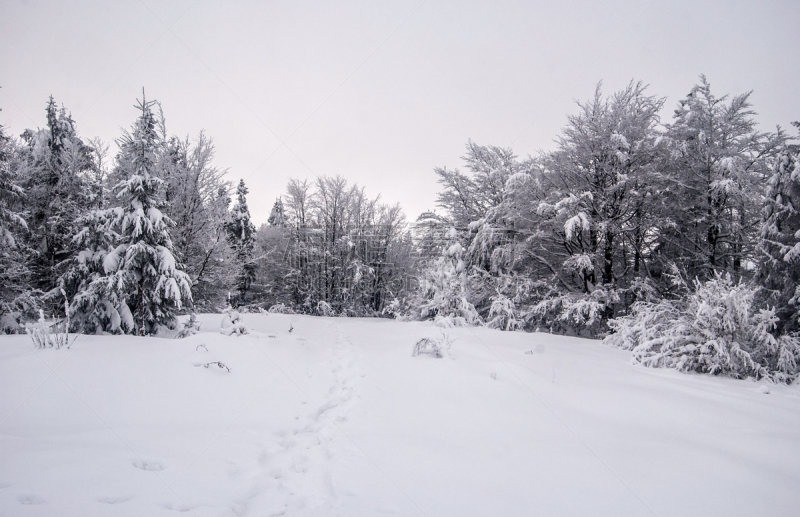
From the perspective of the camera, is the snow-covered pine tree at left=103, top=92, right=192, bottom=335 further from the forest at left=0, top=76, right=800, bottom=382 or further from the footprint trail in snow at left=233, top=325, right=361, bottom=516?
the footprint trail in snow at left=233, top=325, right=361, bottom=516

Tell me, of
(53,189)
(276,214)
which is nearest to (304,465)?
(53,189)

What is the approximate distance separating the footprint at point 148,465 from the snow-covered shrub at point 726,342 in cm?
749

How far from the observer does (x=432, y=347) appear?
671 cm

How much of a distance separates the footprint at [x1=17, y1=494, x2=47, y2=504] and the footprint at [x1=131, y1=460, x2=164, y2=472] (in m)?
0.62

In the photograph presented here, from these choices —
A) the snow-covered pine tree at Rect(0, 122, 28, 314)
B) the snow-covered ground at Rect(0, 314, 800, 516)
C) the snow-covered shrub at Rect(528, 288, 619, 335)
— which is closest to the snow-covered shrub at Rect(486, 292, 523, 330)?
the snow-covered shrub at Rect(528, 288, 619, 335)

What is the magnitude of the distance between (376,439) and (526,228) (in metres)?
12.2

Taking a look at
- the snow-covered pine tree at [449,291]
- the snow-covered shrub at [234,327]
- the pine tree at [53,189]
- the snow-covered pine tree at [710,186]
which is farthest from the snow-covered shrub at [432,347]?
the pine tree at [53,189]

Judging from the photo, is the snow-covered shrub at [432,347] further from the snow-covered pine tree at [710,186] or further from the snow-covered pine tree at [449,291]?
the snow-covered pine tree at [710,186]

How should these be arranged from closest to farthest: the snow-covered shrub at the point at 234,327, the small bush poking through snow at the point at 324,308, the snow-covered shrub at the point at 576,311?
the snow-covered shrub at the point at 234,327
the snow-covered shrub at the point at 576,311
the small bush poking through snow at the point at 324,308

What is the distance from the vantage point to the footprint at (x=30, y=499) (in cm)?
176

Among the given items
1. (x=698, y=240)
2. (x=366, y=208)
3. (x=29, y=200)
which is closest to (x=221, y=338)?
(x=29, y=200)

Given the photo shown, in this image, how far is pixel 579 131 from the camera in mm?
12852

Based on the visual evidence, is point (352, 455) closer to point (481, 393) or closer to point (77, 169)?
point (481, 393)

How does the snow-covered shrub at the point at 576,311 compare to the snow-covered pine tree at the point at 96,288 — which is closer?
the snow-covered pine tree at the point at 96,288
